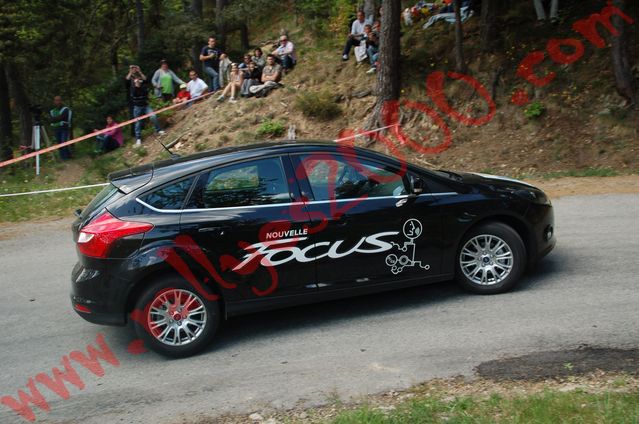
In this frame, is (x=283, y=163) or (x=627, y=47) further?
(x=627, y=47)

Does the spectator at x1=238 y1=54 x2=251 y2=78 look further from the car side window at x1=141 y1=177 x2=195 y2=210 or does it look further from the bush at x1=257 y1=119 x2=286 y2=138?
the car side window at x1=141 y1=177 x2=195 y2=210

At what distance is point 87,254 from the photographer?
6.05 m

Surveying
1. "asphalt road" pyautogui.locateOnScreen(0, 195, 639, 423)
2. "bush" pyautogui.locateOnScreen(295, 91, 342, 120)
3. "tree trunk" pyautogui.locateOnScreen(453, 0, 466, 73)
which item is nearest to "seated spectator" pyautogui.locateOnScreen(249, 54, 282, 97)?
"bush" pyautogui.locateOnScreen(295, 91, 342, 120)

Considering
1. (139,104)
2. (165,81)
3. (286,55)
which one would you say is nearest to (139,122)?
(139,104)

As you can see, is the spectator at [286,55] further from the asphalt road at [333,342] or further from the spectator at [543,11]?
the asphalt road at [333,342]

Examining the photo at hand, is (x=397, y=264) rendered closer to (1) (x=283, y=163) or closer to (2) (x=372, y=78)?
(1) (x=283, y=163)

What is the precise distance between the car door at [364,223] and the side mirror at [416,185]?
67 millimetres

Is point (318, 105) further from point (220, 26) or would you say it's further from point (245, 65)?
point (220, 26)

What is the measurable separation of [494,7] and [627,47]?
11.7 ft

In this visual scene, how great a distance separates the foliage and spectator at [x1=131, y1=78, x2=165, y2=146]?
31.8ft

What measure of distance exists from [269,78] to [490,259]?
41.4 ft

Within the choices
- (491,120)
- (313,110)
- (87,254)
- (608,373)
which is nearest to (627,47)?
(491,120)

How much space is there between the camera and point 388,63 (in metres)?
15.9

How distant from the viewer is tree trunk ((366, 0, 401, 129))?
1553 cm
